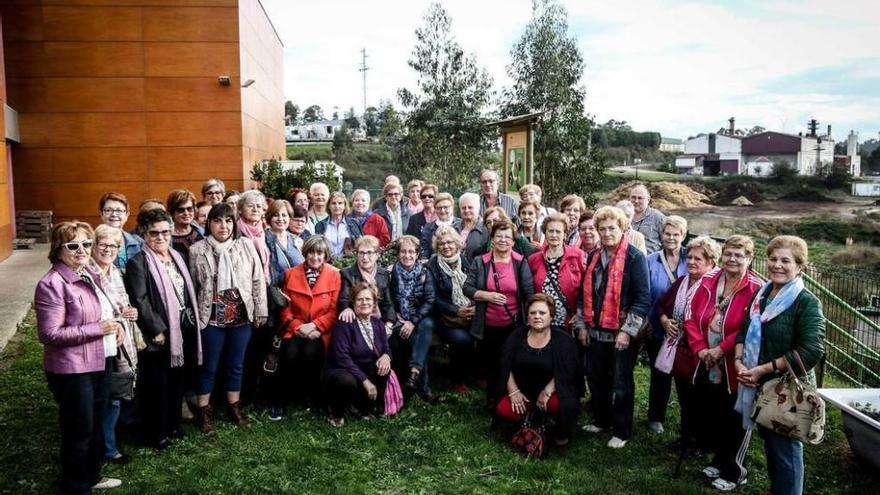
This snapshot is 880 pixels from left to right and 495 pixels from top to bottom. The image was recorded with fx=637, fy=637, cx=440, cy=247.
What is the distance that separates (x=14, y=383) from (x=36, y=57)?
10.8 m

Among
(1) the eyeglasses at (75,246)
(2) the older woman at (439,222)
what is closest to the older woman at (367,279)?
(2) the older woman at (439,222)

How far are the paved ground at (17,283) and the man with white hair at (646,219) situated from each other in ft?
23.8

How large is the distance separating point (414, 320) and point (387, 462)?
1543mm

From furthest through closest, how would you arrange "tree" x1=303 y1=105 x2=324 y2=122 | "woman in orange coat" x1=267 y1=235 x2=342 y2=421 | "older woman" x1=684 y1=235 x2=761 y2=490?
1. "tree" x1=303 y1=105 x2=324 y2=122
2. "woman in orange coat" x1=267 y1=235 x2=342 y2=421
3. "older woman" x1=684 y1=235 x2=761 y2=490

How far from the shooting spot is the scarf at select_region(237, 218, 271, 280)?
18.0 feet

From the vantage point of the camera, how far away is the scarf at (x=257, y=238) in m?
5.48

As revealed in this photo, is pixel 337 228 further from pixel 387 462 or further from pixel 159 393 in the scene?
pixel 387 462

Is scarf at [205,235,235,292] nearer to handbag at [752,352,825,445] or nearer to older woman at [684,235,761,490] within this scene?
older woman at [684,235,761,490]

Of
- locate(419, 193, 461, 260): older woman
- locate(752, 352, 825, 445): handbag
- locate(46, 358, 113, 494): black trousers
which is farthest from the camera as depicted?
locate(419, 193, 461, 260): older woman

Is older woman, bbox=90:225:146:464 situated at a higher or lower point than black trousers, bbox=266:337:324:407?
higher

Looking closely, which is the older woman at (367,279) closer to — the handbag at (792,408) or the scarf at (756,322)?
the scarf at (756,322)

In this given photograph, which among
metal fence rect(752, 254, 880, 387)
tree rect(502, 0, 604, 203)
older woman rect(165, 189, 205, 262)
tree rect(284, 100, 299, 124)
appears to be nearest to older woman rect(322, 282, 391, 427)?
older woman rect(165, 189, 205, 262)

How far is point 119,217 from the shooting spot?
16.2 feet

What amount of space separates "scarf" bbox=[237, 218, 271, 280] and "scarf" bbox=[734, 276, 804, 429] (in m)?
3.75
